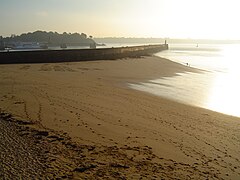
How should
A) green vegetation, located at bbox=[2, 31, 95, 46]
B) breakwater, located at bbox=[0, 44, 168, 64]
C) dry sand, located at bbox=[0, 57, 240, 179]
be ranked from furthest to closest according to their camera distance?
green vegetation, located at bbox=[2, 31, 95, 46]
breakwater, located at bbox=[0, 44, 168, 64]
dry sand, located at bbox=[0, 57, 240, 179]

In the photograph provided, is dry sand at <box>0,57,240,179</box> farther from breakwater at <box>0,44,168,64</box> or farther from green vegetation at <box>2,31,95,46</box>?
green vegetation at <box>2,31,95,46</box>

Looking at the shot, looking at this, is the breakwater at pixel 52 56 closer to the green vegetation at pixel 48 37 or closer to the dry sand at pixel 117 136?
the dry sand at pixel 117 136

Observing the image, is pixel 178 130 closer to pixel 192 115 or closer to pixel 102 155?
pixel 192 115

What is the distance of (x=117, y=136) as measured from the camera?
7.95 meters

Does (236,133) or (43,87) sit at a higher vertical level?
(43,87)

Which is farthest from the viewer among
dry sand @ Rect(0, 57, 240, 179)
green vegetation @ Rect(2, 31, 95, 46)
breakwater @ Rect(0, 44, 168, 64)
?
green vegetation @ Rect(2, 31, 95, 46)

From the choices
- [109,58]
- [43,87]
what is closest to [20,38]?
[109,58]

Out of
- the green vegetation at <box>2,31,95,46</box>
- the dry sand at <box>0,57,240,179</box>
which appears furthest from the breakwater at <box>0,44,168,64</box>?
the green vegetation at <box>2,31,95,46</box>

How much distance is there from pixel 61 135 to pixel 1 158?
1863 mm

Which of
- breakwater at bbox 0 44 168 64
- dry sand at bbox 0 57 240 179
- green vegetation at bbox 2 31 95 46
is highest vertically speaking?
green vegetation at bbox 2 31 95 46

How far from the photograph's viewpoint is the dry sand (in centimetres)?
609

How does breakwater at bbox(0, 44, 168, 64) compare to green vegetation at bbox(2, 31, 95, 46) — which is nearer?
breakwater at bbox(0, 44, 168, 64)

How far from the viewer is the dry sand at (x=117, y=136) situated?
240 inches

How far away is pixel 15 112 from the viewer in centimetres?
905
